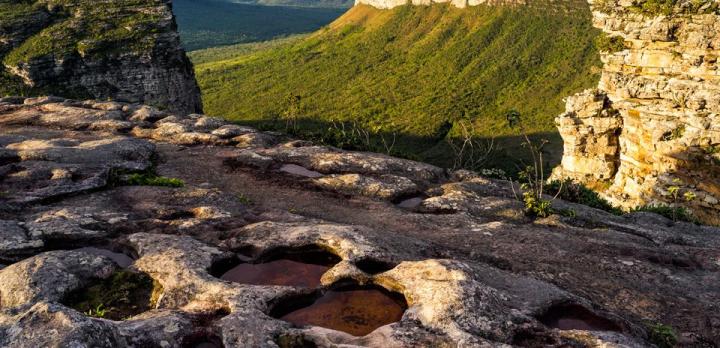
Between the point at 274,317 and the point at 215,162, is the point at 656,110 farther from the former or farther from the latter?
the point at 274,317

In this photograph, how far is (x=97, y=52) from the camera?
74125 millimetres

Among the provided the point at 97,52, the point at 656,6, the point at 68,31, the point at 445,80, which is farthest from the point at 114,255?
the point at 445,80

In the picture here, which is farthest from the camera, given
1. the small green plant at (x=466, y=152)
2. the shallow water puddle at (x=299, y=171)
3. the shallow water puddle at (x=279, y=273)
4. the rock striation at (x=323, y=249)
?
the small green plant at (x=466, y=152)

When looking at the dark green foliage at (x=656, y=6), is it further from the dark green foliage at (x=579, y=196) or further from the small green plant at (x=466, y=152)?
the dark green foliage at (x=579, y=196)

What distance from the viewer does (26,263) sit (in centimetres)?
1383

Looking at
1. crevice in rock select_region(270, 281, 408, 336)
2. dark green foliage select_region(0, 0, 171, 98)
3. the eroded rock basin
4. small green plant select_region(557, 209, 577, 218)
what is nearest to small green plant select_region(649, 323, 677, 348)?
crevice in rock select_region(270, 281, 408, 336)

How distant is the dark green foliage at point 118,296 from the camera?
13.1m

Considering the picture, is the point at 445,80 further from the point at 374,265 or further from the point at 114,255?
the point at 114,255

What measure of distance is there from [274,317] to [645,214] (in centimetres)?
2430

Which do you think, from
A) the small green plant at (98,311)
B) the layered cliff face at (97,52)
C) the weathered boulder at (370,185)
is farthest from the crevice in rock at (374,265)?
the layered cliff face at (97,52)

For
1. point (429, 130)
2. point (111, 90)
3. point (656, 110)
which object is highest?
point (656, 110)

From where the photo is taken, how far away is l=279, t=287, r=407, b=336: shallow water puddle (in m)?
12.9

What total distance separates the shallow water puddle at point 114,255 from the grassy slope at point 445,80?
103 m

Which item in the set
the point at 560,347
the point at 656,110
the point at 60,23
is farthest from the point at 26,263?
the point at 60,23
